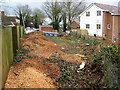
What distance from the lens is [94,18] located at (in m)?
31.9

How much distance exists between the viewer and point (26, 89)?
514 cm

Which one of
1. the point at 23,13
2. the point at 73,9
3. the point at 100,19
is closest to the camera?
the point at 100,19

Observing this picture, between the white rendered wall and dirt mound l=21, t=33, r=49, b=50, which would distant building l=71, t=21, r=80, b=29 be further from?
dirt mound l=21, t=33, r=49, b=50

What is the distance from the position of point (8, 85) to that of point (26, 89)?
1.26 feet

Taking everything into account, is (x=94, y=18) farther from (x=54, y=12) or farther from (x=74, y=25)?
(x=74, y=25)

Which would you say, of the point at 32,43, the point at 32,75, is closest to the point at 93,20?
the point at 32,43

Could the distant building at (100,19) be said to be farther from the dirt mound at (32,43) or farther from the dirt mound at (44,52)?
the dirt mound at (44,52)

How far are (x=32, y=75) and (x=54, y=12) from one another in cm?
3371

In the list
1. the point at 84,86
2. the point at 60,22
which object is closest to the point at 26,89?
the point at 84,86

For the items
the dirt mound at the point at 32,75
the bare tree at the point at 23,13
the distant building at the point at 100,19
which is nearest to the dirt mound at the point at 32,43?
the dirt mound at the point at 32,75

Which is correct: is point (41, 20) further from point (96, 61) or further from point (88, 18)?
point (96, 61)

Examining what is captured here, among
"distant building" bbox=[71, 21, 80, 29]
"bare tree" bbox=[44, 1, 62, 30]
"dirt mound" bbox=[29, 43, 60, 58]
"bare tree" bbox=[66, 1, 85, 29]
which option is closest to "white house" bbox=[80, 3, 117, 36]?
"bare tree" bbox=[66, 1, 85, 29]

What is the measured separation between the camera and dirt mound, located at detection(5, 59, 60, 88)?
212 inches

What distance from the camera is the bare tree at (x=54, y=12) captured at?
38.1 meters
